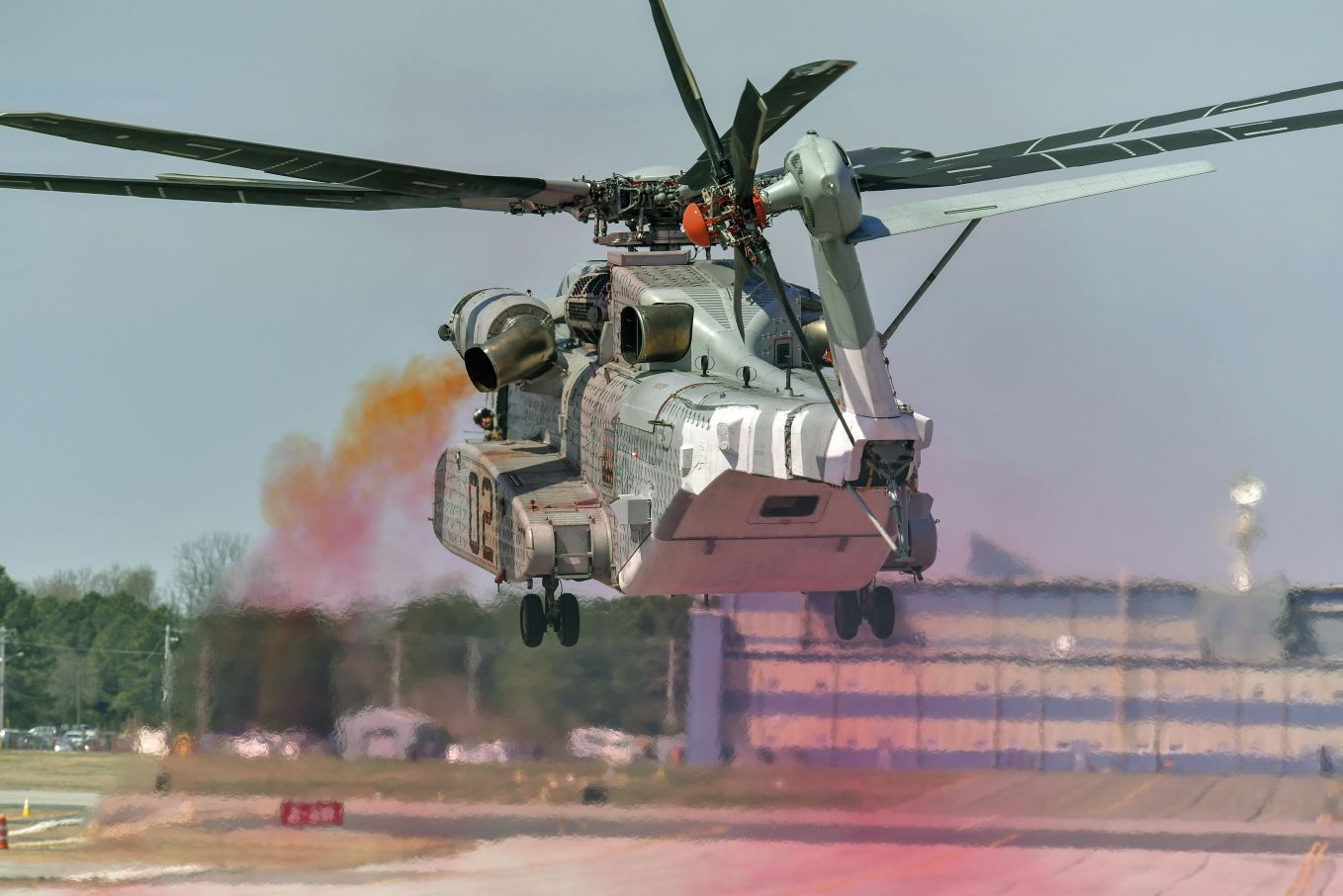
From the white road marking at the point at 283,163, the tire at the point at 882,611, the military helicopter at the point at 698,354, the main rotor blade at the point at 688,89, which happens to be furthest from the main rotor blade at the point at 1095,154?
the tire at the point at 882,611

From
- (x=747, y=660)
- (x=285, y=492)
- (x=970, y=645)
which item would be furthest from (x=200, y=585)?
(x=970, y=645)

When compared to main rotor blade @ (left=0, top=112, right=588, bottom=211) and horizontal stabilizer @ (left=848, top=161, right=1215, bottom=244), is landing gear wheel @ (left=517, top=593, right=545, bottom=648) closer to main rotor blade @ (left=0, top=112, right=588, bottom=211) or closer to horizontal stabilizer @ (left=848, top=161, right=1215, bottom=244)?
main rotor blade @ (left=0, top=112, right=588, bottom=211)

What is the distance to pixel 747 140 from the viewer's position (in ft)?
94.9

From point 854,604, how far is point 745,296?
634 cm

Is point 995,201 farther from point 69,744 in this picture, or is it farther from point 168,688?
point 69,744

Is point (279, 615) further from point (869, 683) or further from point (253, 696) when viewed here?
point (869, 683)

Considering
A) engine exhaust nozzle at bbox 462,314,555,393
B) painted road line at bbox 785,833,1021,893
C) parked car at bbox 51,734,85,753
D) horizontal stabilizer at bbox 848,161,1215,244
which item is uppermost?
horizontal stabilizer at bbox 848,161,1215,244

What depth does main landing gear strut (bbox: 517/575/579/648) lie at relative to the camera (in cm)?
4028

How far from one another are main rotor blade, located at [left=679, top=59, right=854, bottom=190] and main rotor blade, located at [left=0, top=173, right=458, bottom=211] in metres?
9.78

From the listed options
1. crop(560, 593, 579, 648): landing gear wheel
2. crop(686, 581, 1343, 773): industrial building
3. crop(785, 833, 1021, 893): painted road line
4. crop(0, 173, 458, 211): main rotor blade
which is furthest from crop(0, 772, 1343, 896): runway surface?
crop(0, 173, 458, 211): main rotor blade

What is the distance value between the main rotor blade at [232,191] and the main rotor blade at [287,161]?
612mm

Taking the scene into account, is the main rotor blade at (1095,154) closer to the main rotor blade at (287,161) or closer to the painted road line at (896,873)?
the main rotor blade at (287,161)

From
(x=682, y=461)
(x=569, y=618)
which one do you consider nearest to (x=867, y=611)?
(x=569, y=618)

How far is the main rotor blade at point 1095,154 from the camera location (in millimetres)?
32062
